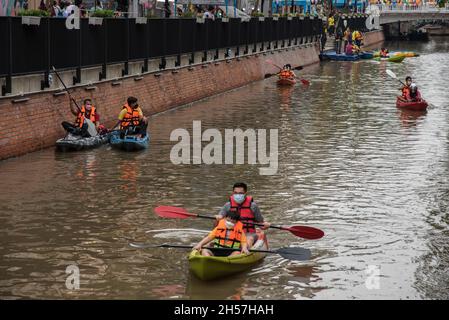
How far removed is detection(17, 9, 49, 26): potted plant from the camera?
2667 cm

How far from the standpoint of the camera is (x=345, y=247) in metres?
18.0

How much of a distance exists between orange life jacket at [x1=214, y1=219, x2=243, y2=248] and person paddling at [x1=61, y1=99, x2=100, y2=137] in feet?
37.9

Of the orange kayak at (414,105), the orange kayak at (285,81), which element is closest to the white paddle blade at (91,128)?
the orange kayak at (414,105)

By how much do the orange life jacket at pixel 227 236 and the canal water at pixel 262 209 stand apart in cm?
55

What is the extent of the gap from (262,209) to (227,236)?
4.47 m

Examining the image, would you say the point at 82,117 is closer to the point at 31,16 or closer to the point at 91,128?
the point at 91,128

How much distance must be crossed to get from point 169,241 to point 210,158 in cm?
921

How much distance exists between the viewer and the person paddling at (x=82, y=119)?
27297 mm

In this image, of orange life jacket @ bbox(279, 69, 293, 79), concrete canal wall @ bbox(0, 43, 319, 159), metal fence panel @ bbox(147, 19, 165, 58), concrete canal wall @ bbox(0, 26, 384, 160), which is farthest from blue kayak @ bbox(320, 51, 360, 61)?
metal fence panel @ bbox(147, 19, 165, 58)

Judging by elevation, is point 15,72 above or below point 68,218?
above

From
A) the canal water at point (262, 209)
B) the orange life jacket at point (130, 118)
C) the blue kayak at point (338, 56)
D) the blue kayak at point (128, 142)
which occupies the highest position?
the orange life jacket at point (130, 118)

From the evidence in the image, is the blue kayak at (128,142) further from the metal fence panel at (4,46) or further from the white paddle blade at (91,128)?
the metal fence panel at (4,46)
